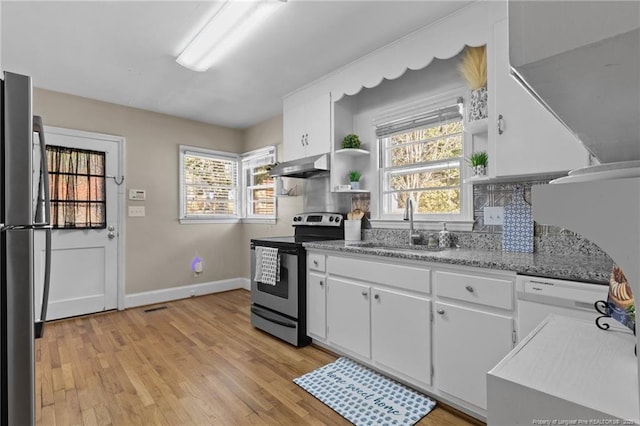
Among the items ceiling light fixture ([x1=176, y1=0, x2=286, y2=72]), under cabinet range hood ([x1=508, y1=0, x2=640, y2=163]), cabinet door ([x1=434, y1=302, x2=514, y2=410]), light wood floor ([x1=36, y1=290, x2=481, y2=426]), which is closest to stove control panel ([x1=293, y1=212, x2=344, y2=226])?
light wood floor ([x1=36, y1=290, x2=481, y2=426])

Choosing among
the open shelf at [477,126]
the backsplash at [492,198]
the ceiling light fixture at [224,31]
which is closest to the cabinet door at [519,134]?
the open shelf at [477,126]

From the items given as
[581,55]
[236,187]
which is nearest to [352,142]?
[236,187]

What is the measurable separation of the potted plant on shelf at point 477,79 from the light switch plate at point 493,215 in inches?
25.0

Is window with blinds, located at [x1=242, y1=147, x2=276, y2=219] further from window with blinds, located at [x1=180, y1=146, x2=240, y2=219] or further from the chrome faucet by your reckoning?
the chrome faucet

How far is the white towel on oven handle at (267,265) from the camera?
298 centimetres

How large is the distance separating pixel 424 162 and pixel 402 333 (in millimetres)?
1424

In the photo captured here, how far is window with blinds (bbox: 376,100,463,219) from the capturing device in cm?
257

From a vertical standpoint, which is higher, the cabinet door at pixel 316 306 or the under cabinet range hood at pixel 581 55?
the under cabinet range hood at pixel 581 55

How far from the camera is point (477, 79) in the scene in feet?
6.97

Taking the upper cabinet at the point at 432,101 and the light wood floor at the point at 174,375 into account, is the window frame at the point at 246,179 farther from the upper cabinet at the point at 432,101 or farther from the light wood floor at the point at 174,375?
the light wood floor at the point at 174,375

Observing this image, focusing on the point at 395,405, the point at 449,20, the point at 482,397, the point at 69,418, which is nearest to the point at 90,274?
the point at 69,418

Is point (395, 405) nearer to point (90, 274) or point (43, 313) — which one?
point (43, 313)

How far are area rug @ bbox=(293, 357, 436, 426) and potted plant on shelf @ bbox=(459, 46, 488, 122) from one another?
6.05ft

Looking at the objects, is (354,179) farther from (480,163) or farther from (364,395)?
(364,395)
